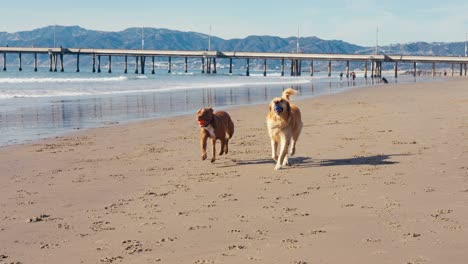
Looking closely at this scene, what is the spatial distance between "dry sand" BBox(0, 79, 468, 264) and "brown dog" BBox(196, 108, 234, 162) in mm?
266

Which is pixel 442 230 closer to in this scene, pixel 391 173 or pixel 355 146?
pixel 391 173

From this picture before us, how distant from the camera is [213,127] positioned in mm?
9180

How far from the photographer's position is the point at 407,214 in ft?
17.8

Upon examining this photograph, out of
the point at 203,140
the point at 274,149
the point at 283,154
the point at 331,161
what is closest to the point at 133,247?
the point at 283,154

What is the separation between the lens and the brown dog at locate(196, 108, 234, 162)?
352 inches

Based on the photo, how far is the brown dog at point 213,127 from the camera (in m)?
8.94

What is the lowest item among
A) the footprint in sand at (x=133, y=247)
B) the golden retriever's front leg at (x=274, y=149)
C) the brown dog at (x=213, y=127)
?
the footprint in sand at (x=133, y=247)

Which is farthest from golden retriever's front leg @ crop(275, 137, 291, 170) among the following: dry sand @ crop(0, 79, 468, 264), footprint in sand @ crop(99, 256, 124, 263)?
footprint in sand @ crop(99, 256, 124, 263)

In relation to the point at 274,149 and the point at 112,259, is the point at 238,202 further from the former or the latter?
the point at 274,149

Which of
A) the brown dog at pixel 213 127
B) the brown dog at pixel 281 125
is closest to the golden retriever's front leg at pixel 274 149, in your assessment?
the brown dog at pixel 281 125

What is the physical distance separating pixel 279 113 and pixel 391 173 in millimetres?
1733

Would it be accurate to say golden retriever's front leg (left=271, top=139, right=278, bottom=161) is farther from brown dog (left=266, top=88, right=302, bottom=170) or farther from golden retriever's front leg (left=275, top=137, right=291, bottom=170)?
golden retriever's front leg (left=275, top=137, right=291, bottom=170)

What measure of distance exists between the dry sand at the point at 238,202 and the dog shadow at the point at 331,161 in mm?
28

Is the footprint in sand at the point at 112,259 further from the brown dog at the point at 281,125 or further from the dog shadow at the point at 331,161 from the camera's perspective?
the dog shadow at the point at 331,161
